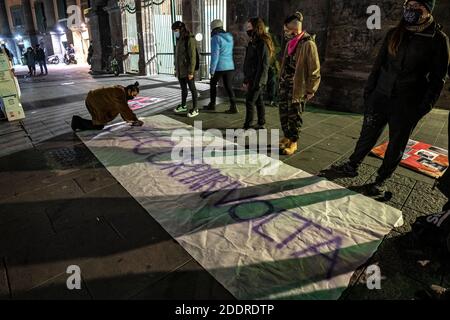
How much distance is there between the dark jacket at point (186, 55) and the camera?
575 cm

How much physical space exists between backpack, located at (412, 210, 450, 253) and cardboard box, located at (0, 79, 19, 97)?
7.23 meters

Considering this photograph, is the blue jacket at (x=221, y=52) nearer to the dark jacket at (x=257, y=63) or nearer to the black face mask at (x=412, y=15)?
the dark jacket at (x=257, y=63)

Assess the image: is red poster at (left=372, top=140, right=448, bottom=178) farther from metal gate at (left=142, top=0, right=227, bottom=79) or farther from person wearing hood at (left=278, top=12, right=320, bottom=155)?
metal gate at (left=142, top=0, right=227, bottom=79)

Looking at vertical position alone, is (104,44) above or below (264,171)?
above

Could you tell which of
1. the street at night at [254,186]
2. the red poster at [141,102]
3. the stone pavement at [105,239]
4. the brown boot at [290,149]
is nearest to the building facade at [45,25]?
the red poster at [141,102]

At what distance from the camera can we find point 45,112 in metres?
7.05

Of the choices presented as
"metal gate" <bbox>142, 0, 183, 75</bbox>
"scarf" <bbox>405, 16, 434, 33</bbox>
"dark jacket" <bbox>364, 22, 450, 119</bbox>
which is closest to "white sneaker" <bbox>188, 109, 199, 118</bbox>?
"dark jacket" <bbox>364, 22, 450, 119</bbox>

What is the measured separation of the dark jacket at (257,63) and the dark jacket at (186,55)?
1507 millimetres

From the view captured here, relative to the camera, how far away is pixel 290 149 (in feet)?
13.8

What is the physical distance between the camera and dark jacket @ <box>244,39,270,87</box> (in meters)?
4.46

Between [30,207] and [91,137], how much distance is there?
7.34ft
